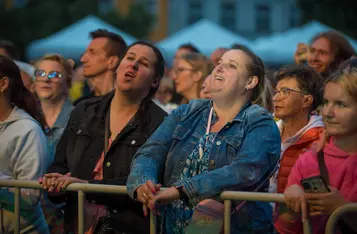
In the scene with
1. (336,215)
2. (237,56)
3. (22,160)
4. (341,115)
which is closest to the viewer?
(336,215)

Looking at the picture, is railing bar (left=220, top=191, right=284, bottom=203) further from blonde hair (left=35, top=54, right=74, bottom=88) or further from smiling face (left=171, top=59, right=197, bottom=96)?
smiling face (left=171, top=59, right=197, bottom=96)

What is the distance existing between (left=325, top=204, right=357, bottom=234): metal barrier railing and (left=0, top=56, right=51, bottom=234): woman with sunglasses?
2285 mm

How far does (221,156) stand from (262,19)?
53.0 meters

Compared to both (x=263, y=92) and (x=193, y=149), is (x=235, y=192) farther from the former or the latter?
(x=263, y=92)

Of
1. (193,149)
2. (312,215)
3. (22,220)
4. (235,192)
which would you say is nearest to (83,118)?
(22,220)

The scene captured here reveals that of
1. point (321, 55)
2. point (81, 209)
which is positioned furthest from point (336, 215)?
point (321, 55)

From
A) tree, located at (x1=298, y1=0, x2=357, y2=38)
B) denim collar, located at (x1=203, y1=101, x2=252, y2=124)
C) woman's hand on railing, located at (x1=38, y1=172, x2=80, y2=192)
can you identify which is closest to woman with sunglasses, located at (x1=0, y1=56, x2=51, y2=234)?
woman's hand on railing, located at (x1=38, y1=172, x2=80, y2=192)

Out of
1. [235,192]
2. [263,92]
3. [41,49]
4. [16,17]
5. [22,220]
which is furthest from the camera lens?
[16,17]

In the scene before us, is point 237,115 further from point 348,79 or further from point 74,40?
point 74,40

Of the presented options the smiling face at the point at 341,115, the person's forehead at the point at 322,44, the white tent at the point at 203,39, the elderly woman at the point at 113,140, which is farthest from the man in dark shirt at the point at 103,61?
the white tent at the point at 203,39

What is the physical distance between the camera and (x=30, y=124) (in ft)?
19.9

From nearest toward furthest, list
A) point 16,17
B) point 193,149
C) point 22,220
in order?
point 193,149 < point 22,220 < point 16,17

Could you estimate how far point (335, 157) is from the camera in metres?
4.52

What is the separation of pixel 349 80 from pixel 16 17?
3774 cm
